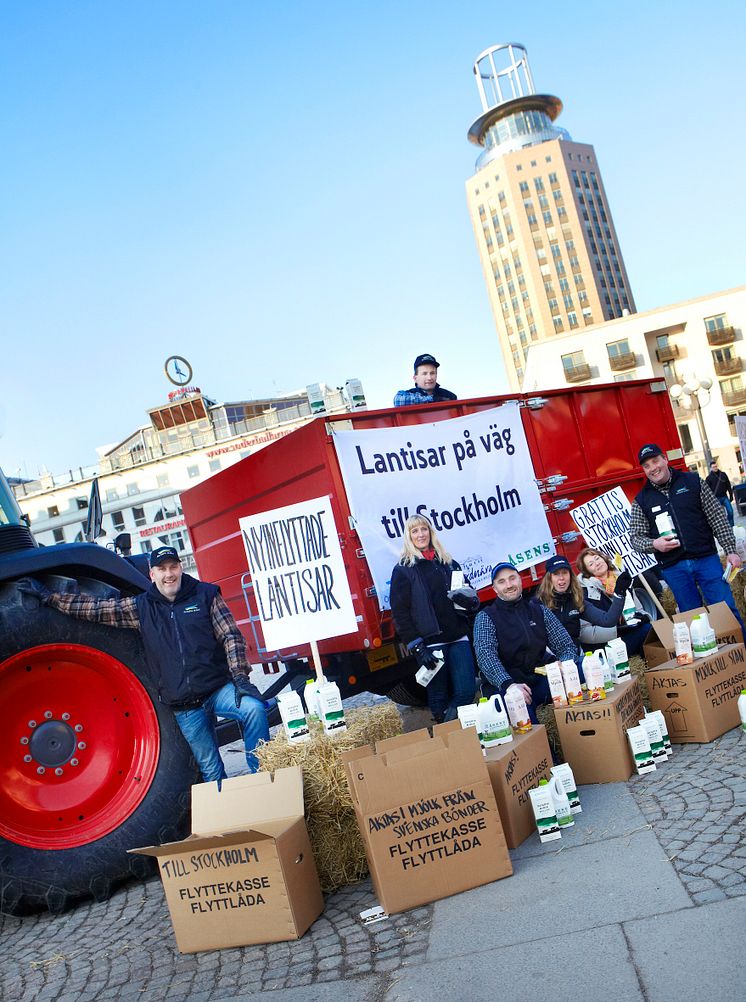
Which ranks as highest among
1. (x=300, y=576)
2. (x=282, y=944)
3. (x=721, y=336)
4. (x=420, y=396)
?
(x=721, y=336)

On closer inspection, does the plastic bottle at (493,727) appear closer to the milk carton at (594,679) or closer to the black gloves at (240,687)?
the milk carton at (594,679)

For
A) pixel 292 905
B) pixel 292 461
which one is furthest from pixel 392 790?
pixel 292 461

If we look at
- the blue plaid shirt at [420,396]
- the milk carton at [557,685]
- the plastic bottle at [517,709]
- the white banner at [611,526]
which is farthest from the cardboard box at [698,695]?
the blue plaid shirt at [420,396]

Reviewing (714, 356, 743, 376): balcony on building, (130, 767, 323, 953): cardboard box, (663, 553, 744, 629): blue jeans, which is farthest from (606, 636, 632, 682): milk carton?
(714, 356, 743, 376): balcony on building

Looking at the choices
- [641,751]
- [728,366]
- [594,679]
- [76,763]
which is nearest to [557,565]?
[594,679]

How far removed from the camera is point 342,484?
262 inches

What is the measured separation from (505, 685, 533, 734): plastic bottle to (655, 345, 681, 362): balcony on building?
6229 cm

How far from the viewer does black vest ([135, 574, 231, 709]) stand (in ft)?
16.0

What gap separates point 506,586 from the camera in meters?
5.84

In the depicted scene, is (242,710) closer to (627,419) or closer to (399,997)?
(399,997)

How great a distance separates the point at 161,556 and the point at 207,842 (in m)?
1.78

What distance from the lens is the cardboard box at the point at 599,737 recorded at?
4.96 metres

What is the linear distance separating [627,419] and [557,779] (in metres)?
5.89

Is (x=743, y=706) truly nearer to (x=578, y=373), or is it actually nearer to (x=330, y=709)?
(x=330, y=709)
